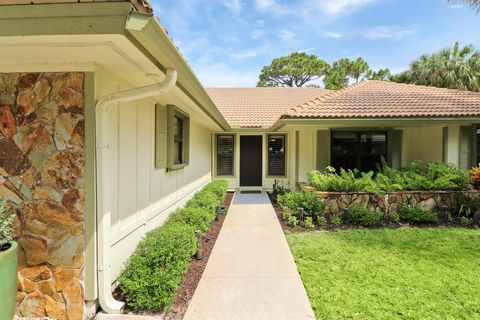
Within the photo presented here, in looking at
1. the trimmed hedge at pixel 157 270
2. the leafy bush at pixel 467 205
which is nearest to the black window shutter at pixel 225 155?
the leafy bush at pixel 467 205

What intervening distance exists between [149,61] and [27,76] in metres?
1.32

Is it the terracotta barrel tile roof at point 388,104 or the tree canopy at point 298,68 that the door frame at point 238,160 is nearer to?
the terracotta barrel tile roof at point 388,104

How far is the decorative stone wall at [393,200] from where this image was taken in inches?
267

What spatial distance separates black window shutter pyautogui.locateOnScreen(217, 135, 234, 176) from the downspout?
8.99 metres

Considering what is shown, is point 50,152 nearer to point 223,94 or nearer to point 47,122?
point 47,122

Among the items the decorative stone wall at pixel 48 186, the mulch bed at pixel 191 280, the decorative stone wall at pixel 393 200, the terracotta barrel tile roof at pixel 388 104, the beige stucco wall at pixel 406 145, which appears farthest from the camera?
the beige stucco wall at pixel 406 145

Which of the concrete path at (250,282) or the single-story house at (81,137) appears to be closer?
the single-story house at (81,137)

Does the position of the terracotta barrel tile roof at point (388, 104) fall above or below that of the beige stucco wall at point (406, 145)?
above

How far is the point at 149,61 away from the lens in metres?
2.52

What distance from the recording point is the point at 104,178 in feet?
9.23

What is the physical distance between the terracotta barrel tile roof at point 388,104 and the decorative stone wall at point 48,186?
5782mm

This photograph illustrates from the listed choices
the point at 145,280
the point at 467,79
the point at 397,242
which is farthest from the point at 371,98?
the point at 467,79

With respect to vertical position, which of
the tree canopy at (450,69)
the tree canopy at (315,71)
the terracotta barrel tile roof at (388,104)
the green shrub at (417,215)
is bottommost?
the green shrub at (417,215)

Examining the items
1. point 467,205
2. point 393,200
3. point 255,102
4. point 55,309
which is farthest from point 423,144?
point 55,309
